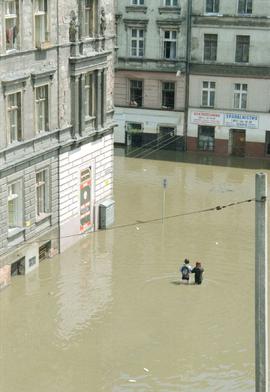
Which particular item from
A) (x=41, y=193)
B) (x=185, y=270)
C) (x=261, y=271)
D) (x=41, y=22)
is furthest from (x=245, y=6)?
(x=261, y=271)

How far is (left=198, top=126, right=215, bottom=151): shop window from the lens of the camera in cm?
5125

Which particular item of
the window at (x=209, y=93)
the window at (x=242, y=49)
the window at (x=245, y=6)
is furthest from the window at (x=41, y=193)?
the window at (x=245, y=6)

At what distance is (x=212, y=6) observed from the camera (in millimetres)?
49500

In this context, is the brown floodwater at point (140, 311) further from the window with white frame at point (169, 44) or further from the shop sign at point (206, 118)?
the window with white frame at point (169, 44)

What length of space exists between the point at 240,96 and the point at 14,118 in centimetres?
2361

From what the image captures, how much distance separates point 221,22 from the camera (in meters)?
49.2

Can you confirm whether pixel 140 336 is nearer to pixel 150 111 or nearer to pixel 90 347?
pixel 90 347

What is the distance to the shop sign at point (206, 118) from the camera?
50438 millimetres

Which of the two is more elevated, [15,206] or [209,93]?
[209,93]

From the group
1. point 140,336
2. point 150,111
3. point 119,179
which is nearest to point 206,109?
point 150,111

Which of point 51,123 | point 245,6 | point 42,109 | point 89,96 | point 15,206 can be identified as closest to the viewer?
point 15,206

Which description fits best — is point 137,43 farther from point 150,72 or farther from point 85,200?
point 85,200

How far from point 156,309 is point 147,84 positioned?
26.0 meters

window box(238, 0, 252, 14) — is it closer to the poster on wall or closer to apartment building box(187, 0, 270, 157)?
apartment building box(187, 0, 270, 157)
